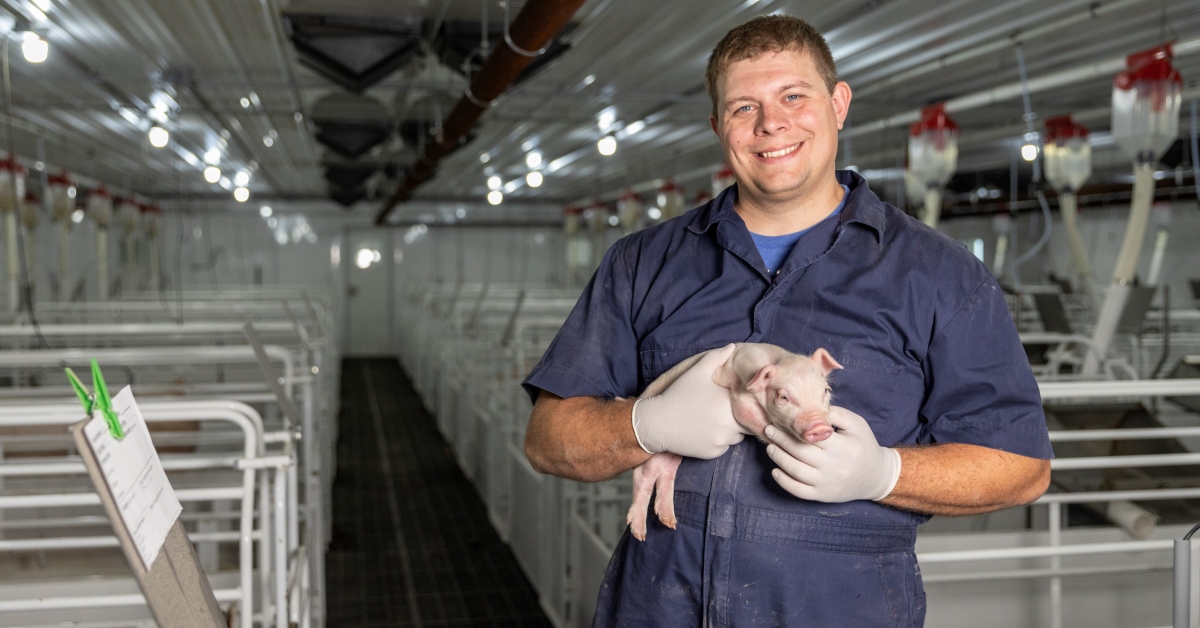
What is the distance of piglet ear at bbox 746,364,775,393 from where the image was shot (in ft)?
3.78

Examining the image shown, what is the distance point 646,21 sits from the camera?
4.19 m

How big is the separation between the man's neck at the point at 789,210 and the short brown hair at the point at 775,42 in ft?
0.57

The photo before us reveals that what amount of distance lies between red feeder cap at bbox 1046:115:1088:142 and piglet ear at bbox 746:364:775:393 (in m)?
4.02

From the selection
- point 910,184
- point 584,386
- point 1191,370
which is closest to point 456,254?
point 910,184

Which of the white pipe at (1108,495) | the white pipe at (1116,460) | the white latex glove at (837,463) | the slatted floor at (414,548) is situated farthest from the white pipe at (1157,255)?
the white latex glove at (837,463)

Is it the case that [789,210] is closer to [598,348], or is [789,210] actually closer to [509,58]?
[598,348]

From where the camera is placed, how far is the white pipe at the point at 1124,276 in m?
3.74

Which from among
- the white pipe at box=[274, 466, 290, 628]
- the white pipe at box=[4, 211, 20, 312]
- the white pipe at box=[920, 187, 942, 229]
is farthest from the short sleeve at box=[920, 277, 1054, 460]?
the white pipe at box=[4, 211, 20, 312]

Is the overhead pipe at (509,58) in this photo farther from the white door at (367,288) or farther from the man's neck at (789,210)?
the white door at (367,288)

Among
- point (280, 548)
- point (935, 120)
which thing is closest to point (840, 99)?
point (280, 548)

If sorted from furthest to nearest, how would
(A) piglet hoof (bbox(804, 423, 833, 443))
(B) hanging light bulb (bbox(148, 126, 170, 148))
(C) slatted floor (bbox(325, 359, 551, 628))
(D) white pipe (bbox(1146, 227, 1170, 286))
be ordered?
(D) white pipe (bbox(1146, 227, 1170, 286)), (B) hanging light bulb (bbox(148, 126, 170, 148)), (C) slatted floor (bbox(325, 359, 551, 628)), (A) piglet hoof (bbox(804, 423, 833, 443))

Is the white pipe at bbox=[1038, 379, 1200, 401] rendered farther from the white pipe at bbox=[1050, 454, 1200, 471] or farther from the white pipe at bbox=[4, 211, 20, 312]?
the white pipe at bbox=[4, 211, 20, 312]

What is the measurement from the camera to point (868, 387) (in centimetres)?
132

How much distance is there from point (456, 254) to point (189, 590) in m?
15.8
